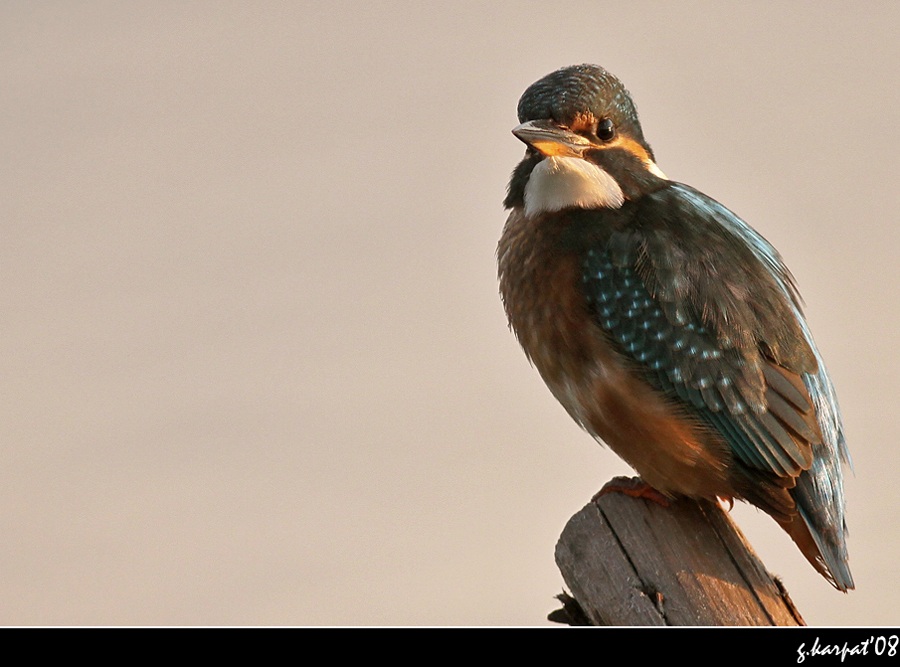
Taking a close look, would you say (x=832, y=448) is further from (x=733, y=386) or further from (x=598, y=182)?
(x=598, y=182)

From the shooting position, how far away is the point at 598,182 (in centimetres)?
412

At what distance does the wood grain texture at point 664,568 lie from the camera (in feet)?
10.4

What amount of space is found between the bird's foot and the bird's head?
3.29 ft

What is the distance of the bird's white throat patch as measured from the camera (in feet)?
13.5

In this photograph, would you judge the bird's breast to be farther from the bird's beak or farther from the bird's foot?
the bird's beak

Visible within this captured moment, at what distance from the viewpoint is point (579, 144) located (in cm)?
409

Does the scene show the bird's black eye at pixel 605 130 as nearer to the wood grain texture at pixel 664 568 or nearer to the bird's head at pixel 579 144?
the bird's head at pixel 579 144

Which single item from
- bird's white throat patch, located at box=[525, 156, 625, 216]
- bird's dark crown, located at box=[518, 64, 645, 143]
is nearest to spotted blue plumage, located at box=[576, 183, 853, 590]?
bird's white throat patch, located at box=[525, 156, 625, 216]

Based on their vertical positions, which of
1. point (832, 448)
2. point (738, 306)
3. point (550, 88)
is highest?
point (550, 88)
